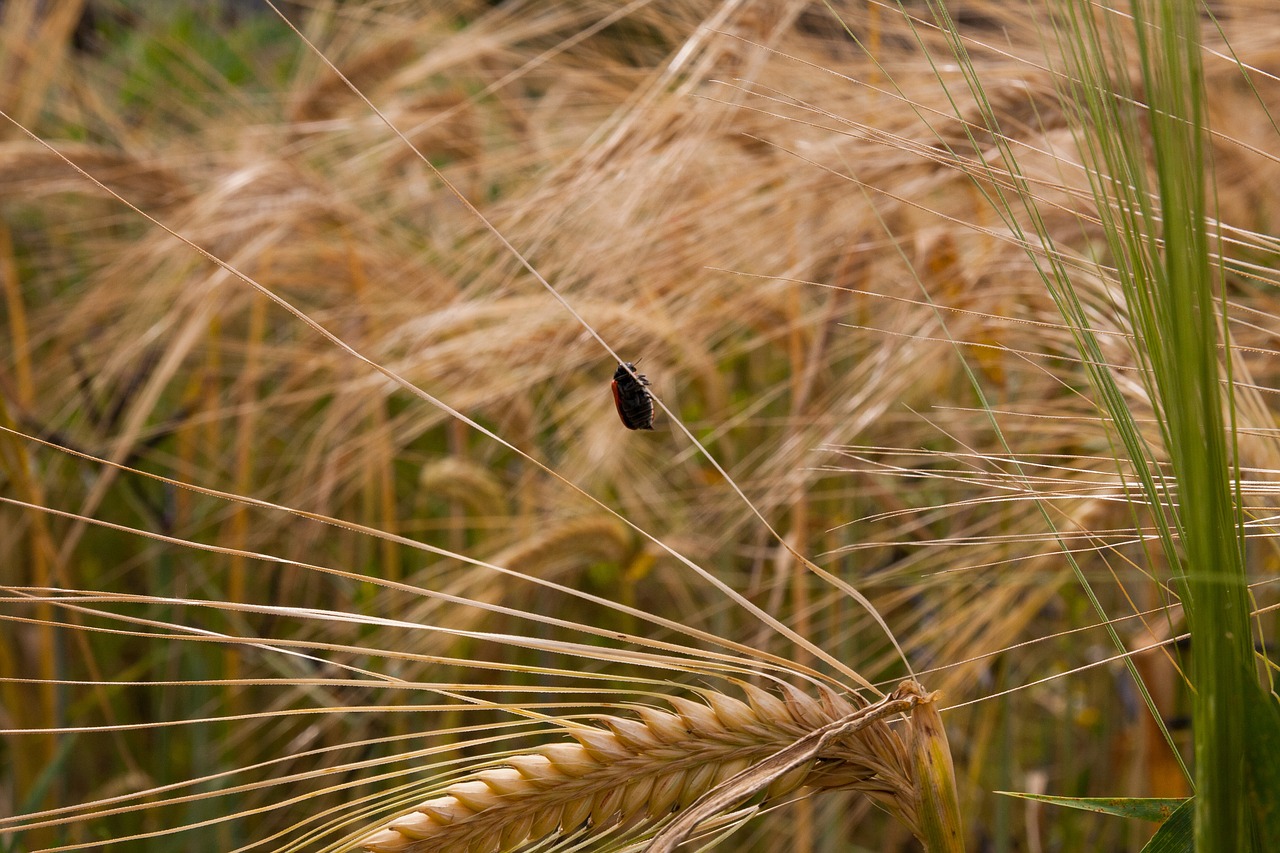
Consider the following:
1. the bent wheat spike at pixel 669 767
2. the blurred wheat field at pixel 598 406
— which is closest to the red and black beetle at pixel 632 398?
the blurred wheat field at pixel 598 406

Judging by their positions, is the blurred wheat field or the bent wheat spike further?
the blurred wheat field

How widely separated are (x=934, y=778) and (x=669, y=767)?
0.11 m

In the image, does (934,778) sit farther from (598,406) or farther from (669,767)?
(598,406)

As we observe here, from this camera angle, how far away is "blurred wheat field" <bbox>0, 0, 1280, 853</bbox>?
0.90 metres

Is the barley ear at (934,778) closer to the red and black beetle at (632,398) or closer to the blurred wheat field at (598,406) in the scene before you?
the blurred wheat field at (598,406)

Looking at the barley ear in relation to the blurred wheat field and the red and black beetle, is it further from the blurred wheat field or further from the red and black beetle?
the red and black beetle

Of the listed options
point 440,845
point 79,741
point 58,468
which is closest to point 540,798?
point 440,845

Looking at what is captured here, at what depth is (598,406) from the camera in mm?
1221

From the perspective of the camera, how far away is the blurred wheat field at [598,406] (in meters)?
0.90

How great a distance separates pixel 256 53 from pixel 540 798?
3635 mm

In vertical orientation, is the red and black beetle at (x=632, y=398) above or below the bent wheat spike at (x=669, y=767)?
above

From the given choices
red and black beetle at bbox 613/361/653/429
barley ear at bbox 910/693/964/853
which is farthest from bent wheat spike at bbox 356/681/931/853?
red and black beetle at bbox 613/361/653/429

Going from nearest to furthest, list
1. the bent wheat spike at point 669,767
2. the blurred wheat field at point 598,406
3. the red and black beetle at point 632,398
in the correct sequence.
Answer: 1. the bent wheat spike at point 669,767
2. the red and black beetle at point 632,398
3. the blurred wheat field at point 598,406

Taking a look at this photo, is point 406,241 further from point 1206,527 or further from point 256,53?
point 256,53
